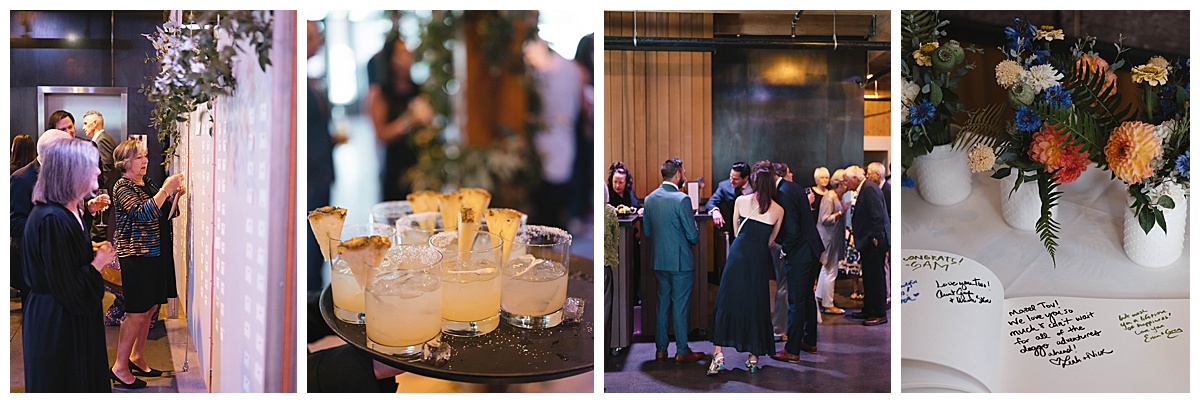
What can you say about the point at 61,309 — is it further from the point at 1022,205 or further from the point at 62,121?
the point at 1022,205

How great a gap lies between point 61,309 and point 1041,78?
2.81m

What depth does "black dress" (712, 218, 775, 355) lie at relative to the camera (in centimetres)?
223

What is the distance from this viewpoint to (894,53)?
2150mm

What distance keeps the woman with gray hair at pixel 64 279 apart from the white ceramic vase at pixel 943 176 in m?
2.34

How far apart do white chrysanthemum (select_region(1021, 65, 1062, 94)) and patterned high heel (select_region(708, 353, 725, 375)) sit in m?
1.18

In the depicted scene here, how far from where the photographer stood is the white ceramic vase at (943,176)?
2.33m

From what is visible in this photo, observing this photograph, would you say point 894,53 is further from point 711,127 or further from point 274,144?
point 274,144

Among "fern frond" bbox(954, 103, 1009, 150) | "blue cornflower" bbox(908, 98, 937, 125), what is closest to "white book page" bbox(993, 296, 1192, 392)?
"fern frond" bbox(954, 103, 1009, 150)

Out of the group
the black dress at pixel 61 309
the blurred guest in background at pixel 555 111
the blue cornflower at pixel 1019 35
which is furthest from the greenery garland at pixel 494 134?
the blue cornflower at pixel 1019 35

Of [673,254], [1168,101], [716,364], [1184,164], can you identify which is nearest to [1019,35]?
[1168,101]

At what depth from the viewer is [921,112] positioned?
226 centimetres

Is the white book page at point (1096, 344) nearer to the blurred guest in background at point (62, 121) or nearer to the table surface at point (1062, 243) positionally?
the table surface at point (1062, 243)

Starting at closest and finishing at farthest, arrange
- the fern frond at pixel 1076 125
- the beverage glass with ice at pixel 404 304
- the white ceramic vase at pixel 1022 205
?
the beverage glass with ice at pixel 404 304 < the fern frond at pixel 1076 125 < the white ceramic vase at pixel 1022 205
